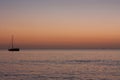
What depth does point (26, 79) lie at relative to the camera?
31609mm

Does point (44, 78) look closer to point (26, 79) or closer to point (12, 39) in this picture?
point (26, 79)

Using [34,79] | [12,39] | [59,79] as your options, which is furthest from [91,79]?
[12,39]

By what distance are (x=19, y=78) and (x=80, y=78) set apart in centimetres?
750

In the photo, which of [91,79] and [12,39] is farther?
[12,39]

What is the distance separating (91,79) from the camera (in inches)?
1254

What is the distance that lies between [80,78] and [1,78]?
9652mm

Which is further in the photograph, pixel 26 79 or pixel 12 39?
pixel 12 39

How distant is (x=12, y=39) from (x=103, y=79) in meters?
133

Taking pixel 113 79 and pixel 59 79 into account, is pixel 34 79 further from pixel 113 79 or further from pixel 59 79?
pixel 113 79

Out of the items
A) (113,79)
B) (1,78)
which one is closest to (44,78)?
(1,78)

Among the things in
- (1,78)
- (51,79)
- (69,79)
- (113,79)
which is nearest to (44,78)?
(51,79)

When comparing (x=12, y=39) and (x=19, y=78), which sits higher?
(x=12, y=39)

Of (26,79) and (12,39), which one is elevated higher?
(12,39)

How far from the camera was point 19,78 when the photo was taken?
32.6 metres
